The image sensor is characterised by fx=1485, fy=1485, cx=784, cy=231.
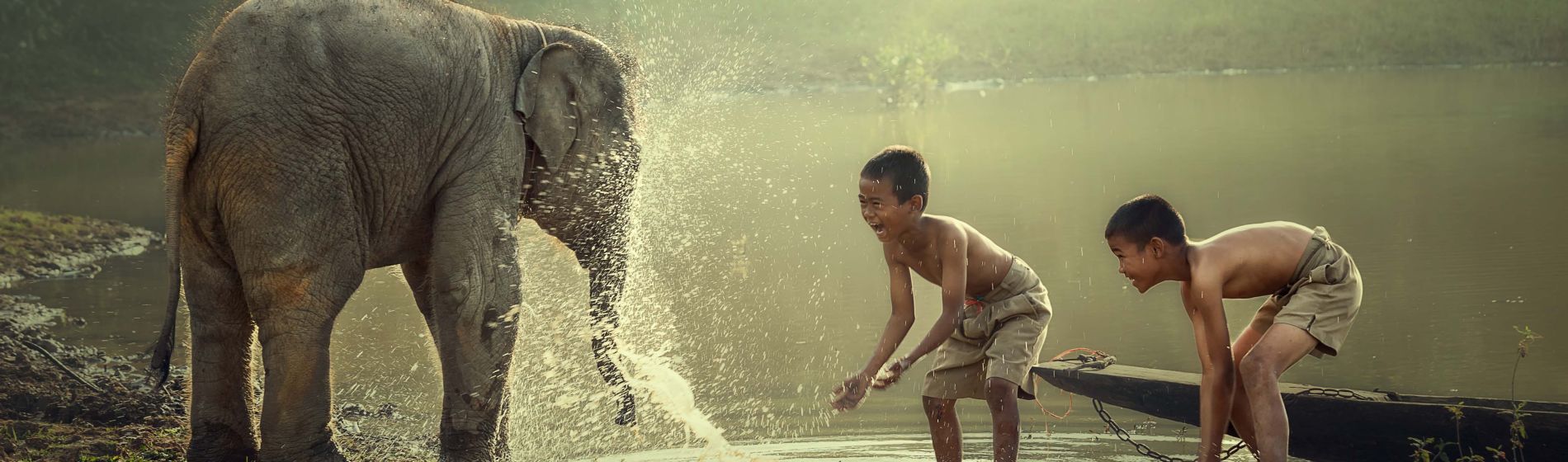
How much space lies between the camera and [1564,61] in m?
56.1

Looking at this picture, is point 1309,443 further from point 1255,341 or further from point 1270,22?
point 1270,22

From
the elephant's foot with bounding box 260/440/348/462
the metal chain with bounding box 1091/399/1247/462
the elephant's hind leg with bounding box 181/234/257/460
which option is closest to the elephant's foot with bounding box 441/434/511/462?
the elephant's foot with bounding box 260/440/348/462

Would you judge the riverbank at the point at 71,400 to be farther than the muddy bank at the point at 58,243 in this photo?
No

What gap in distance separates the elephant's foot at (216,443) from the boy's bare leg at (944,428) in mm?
2985

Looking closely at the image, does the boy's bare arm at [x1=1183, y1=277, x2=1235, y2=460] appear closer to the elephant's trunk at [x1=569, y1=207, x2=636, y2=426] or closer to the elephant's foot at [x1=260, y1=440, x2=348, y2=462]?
the elephant's trunk at [x1=569, y1=207, x2=636, y2=426]

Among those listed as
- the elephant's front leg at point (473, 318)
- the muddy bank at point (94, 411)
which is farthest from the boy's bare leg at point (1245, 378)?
the muddy bank at point (94, 411)

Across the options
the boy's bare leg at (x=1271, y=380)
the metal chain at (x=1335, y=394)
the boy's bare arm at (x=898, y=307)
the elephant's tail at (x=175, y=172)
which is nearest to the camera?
the boy's bare leg at (x=1271, y=380)

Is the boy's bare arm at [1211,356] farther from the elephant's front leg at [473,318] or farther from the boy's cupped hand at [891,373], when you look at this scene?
the elephant's front leg at [473,318]

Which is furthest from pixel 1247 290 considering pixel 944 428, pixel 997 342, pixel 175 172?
pixel 175 172

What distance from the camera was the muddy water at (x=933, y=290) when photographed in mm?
8250

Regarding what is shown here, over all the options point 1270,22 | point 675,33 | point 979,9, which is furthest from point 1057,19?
point 675,33

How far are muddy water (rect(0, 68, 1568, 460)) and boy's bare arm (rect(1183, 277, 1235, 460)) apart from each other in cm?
150

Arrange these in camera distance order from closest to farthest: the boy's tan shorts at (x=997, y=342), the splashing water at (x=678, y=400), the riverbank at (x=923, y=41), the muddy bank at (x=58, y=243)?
the boy's tan shorts at (x=997, y=342)
the splashing water at (x=678, y=400)
the muddy bank at (x=58, y=243)
the riverbank at (x=923, y=41)

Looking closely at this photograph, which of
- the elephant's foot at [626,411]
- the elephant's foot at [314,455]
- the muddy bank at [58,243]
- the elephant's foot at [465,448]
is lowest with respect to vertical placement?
the elephant's foot at [465,448]
